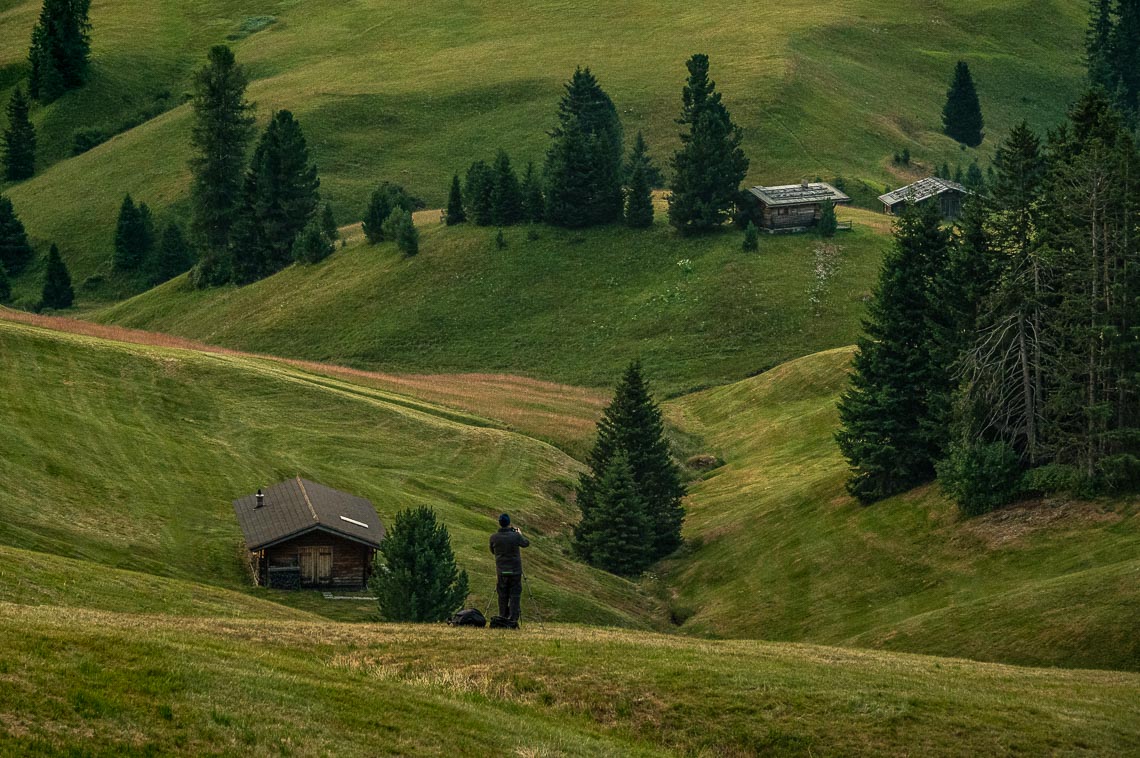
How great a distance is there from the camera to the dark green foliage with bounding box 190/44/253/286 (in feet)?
485

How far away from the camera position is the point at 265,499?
6059cm

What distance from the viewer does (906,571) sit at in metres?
58.8

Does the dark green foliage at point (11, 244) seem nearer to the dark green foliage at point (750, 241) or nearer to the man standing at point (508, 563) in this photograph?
the dark green foliage at point (750, 241)

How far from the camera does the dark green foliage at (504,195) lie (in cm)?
13512

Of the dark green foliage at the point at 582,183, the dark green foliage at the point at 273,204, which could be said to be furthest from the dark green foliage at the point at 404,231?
the dark green foliage at the point at 273,204

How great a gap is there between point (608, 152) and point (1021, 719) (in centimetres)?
10747

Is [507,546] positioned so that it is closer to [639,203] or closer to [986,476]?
[986,476]

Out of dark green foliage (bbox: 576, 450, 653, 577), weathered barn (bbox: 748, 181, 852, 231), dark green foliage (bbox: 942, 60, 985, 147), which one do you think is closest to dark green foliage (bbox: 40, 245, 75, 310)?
weathered barn (bbox: 748, 181, 852, 231)

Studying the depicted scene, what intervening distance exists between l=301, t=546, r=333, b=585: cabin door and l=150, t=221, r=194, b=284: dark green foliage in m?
103

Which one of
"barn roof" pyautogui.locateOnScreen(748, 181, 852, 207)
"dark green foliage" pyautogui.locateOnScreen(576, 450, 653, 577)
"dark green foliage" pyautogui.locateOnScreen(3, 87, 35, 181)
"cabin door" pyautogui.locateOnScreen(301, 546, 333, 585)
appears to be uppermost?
"dark green foliage" pyautogui.locateOnScreen(3, 87, 35, 181)

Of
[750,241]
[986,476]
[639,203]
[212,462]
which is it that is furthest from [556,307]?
[986,476]

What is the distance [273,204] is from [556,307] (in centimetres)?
3814

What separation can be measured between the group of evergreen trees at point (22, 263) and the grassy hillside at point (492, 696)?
120 metres

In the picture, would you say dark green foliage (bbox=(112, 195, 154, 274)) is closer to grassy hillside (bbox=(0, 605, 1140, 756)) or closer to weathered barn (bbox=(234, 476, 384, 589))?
weathered barn (bbox=(234, 476, 384, 589))
